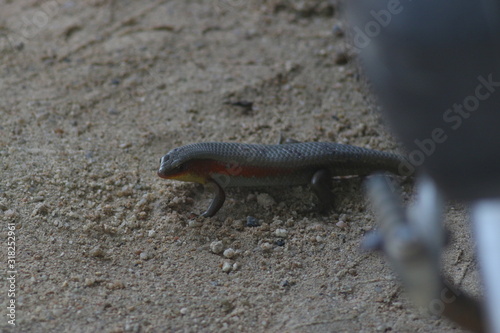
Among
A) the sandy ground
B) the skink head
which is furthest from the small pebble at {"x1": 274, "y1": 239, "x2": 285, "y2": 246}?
the skink head

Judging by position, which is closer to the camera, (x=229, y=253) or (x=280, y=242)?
(x=229, y=253)

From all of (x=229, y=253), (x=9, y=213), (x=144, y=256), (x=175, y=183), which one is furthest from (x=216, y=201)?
(x=9, y=213)

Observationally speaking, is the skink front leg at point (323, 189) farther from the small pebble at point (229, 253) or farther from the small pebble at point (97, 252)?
the small pebble at point (97, 252)

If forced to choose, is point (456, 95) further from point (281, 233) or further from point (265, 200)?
point (265, 200)

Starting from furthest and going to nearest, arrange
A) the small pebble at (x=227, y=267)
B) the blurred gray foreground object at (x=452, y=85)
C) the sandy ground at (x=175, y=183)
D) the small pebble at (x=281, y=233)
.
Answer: the small pebble at (x=281, y=233)
the small pebble at (x=227, y=267)
the sandy ground at (x=175, y=183)
the blurred gray foreground object at (x=452, y=85)

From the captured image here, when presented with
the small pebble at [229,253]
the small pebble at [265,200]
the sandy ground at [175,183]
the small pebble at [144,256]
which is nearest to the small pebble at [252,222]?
the sandy ground at [175,183]

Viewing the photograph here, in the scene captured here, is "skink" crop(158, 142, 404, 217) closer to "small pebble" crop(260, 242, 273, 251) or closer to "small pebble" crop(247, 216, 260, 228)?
"small pebble" crop(247, 216, 260, 228)

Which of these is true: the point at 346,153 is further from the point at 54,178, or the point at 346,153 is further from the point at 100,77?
the point at 100,77
